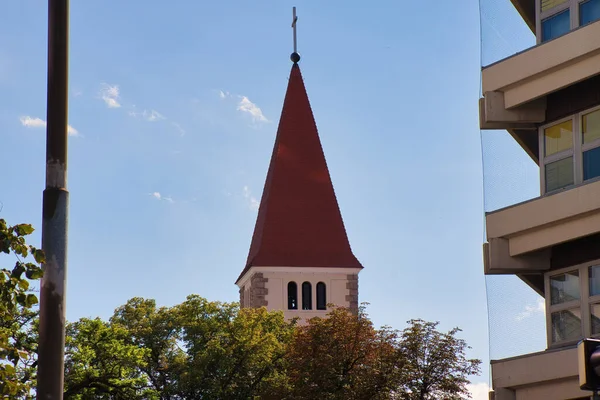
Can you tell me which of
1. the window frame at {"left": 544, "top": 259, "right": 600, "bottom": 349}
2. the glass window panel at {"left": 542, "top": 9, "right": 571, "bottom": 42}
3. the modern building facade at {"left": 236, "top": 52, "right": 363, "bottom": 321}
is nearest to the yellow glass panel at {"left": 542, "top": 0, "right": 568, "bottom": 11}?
the glass window panel at {"left": 542, "top": 9, "right": 571, "bottom": 42}

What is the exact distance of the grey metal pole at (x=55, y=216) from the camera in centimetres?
815

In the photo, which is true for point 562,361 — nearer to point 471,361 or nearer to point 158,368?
point 471,361

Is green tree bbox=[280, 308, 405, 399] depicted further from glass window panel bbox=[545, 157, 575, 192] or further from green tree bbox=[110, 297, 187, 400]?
glass window panel bbox=[545, 157, 575, 192]

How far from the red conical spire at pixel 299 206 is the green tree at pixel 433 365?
119 feet

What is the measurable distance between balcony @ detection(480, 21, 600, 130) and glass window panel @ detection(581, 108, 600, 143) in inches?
20.9

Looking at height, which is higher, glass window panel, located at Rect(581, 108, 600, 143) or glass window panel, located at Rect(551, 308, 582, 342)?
glass window panel, located at Rect(581, 108, 600, 143)

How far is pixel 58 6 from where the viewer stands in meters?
8.84

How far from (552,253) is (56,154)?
12.0 metres

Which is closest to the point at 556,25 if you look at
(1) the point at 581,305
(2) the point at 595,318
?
(1) the point at 581,305

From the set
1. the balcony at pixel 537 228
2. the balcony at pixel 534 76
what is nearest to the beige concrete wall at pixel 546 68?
the balcony at pixel 534 76

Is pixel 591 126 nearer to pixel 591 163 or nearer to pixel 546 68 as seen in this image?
pixel 591 163

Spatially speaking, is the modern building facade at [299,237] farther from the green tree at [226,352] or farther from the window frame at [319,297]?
the green tree at [226,352]

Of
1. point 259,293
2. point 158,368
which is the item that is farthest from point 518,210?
point 259,293

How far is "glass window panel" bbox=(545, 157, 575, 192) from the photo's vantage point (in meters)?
18.4
